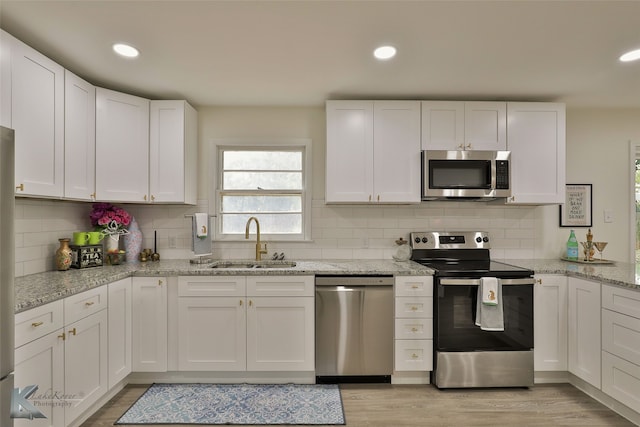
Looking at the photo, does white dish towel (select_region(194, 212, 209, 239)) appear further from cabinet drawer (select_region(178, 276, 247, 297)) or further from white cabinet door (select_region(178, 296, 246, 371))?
white cabinet door (select_region(178, 296, 246, 371))

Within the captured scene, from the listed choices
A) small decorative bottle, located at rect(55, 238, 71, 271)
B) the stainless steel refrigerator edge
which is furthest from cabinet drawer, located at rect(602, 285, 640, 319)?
small decorative bottle, located at rect(55, 238, 71, 271)

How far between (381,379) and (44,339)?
2.21 meters

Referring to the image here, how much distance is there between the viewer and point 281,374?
268 centimetres

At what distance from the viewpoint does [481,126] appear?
2979 mm

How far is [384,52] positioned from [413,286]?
66.3 inches

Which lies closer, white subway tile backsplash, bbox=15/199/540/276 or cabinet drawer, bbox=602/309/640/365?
cabinet drawer, bbox=602/309/640/365

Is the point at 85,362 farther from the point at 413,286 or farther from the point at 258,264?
the point at 413,286

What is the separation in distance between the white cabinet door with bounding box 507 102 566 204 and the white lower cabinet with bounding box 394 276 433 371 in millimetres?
1223

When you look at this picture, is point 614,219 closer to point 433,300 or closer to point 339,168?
point 433,300

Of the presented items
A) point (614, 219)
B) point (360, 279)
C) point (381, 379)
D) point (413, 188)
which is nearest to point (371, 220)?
point (413, 188)

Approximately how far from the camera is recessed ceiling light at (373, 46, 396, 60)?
2.13 metres

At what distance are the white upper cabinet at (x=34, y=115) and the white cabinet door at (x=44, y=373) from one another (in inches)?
34.0

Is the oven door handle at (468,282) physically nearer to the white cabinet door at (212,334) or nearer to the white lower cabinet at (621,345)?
the white lower cabinet at (621,345)

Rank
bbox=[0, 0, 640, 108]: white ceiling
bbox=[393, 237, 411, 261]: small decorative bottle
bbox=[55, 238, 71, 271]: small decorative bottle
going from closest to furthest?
bbox=[0, 0, 640, 108]: white ceiling, bbox=[55, 238, 71, 271]: small decorative bottle, bbox=[393, 237, 411, 261]: small decorative bottle
